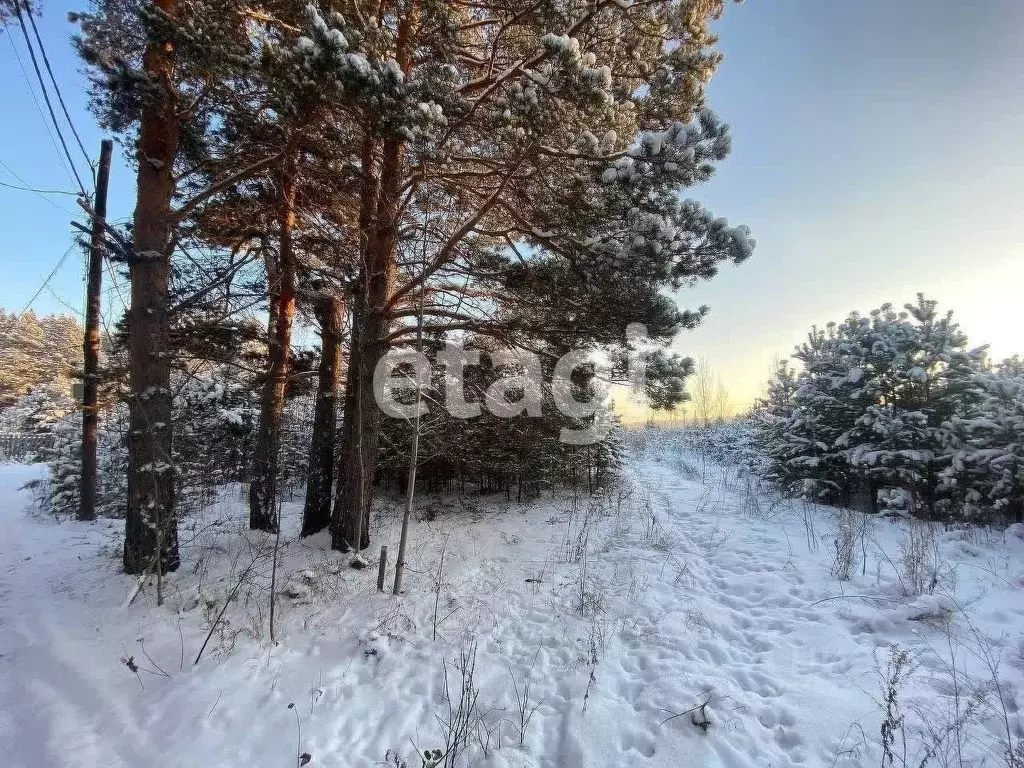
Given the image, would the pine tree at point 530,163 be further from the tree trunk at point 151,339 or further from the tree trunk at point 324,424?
the tree trunk at point 151,339

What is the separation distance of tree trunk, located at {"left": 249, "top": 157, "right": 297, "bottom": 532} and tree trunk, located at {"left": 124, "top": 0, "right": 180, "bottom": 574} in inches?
49.2

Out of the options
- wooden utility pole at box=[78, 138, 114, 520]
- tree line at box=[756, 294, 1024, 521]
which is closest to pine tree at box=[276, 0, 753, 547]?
tree line at box=[756, 294, 1024, 521]

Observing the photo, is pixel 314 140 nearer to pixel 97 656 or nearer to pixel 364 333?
pixel 364 333

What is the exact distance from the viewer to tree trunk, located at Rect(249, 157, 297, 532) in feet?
18.5

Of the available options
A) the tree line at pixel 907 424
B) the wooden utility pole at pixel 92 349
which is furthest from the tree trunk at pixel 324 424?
the tree line at pixel 907 424

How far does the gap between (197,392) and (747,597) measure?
35.2 feet

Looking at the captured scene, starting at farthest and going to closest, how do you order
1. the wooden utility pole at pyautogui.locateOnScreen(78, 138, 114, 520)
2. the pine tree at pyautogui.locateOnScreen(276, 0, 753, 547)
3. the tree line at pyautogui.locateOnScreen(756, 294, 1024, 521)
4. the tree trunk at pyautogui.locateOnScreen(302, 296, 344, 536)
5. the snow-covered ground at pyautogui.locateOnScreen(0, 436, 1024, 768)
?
the wooden utility pole at pyautogui.locateOnScreen(78, 138, 114, 520)
the tree trunk at pyautogui.locateOnScreen(302, 296, 344, 536)
the tree line at pyautogui.locateOnScreen(756, 294, 1024, 521)
the pine tree at pyautogui.locateOnScreen(276, 0, 753, 547)
the snow-covered ground at pyautogui.locateOnScreen(0, 436, 1024, 768)

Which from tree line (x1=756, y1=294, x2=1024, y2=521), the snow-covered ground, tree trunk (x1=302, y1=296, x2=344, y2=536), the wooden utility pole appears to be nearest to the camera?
the snow-covered ground

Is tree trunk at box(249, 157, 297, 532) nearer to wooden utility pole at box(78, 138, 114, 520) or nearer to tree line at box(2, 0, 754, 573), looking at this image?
tree line at box(2, 0, 754, 573)

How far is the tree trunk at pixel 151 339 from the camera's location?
440 cm

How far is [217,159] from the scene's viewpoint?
4.99 meters

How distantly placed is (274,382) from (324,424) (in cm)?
96

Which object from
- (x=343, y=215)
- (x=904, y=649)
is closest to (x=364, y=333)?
(x=343, y=215)

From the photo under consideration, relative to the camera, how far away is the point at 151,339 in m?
4.50
